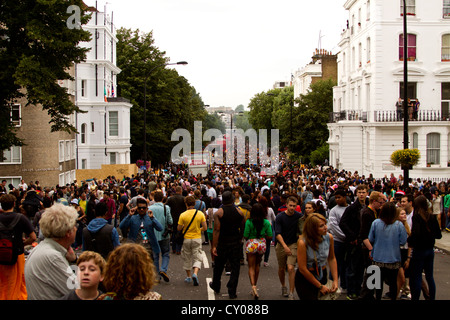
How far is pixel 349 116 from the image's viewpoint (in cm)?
4356

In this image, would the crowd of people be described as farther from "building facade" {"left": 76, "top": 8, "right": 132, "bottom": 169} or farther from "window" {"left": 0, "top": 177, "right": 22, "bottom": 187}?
"building facade" {"left": 76, "top": 8, "right": 132, "bottom": 169}

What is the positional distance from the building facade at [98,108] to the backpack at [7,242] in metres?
39.5

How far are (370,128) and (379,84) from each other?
3049 millimetres

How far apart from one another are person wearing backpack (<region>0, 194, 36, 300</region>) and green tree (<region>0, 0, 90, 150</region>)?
1621 centimetres

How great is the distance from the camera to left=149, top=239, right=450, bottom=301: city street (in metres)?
9.96

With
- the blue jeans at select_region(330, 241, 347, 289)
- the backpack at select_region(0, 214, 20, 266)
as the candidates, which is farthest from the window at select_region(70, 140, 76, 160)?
the backpack at select_region(0, 214, 20, 266)

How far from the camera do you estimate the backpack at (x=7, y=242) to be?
26.1 feet

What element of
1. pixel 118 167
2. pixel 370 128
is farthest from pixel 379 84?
pixel 118 167

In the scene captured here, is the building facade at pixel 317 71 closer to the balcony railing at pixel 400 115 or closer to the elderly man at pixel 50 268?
the balcony railing at pixel 400 115

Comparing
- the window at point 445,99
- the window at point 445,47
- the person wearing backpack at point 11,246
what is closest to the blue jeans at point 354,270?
the person wearing backpack at point 11,246

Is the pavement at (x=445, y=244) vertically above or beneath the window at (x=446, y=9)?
beneath

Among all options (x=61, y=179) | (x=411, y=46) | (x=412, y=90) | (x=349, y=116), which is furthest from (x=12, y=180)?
(x=411, y=46)
